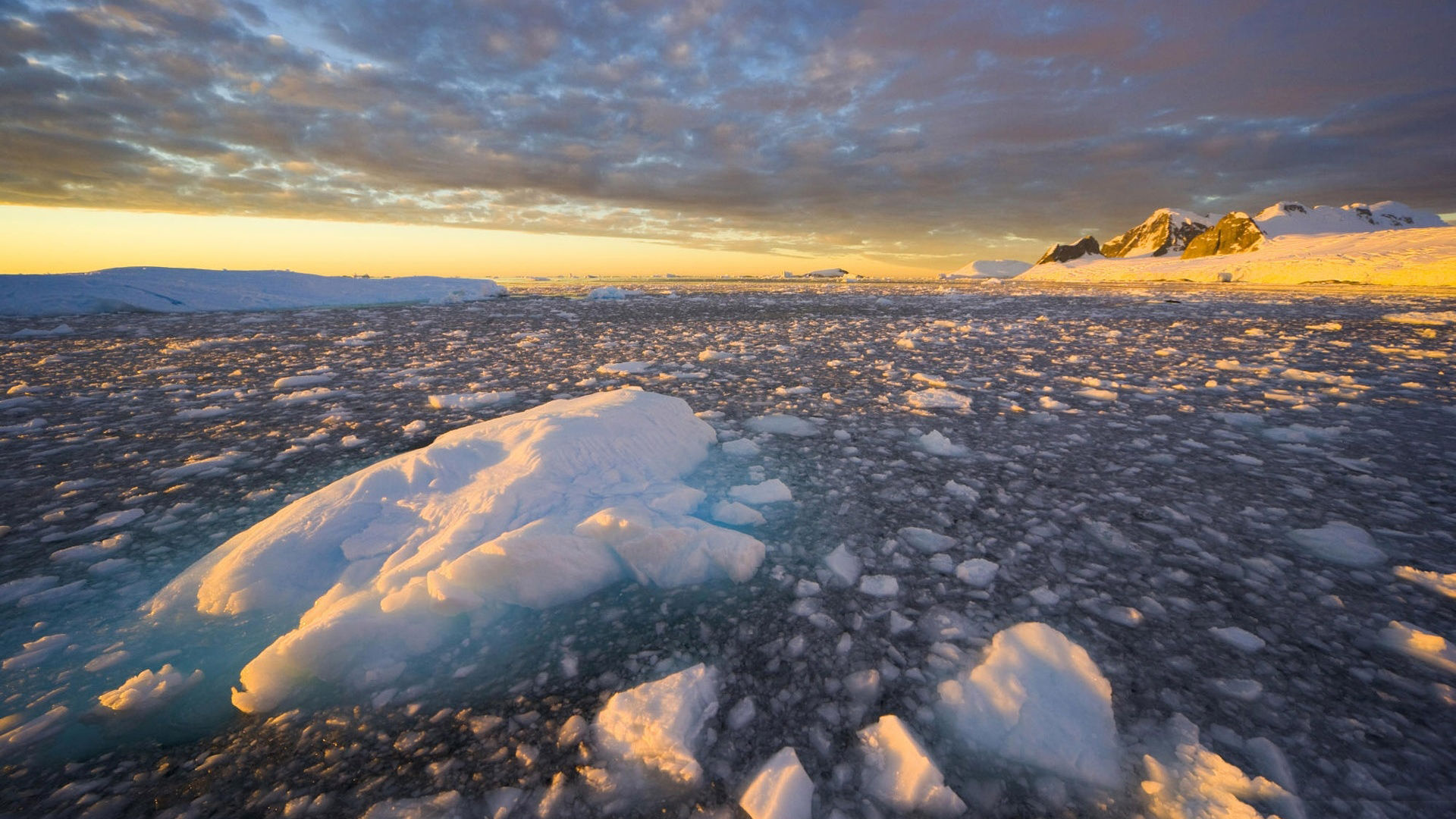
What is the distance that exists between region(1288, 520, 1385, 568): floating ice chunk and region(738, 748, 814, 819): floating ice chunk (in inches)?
77.3

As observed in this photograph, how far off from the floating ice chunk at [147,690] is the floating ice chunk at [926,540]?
2.04 m

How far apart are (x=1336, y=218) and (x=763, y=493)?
78.2m

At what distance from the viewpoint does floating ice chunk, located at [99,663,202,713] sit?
1200 mm

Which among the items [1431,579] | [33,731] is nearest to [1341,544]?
[1431,579]

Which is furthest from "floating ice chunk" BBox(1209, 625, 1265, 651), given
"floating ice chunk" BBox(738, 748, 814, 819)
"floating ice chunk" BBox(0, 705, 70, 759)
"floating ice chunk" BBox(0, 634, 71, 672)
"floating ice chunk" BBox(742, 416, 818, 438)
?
"floating ice chunk" BBox(0, 634, 71, 672)

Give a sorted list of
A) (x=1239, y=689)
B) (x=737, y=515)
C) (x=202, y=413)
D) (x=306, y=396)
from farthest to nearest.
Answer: (x=306, y=396) < (x=202, y=413) < (x=737, y=515) < (x=1239, y=689)

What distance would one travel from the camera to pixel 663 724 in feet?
3.63

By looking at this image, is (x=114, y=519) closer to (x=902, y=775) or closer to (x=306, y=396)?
(x=306, y=396)

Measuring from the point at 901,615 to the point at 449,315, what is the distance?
12.3 meters

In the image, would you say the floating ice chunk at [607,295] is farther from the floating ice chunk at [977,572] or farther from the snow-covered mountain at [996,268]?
the snow-covered mountain at [996,268]

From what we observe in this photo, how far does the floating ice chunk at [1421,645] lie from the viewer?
126 cm

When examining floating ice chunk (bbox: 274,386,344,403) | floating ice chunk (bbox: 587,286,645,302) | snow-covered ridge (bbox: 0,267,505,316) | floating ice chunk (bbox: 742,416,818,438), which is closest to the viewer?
floating ice chunk (bbox: 742,416,818,438)

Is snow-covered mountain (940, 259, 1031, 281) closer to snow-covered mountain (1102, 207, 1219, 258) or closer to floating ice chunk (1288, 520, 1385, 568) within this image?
snow-covered mountain (1102, 207, 1219, 258)

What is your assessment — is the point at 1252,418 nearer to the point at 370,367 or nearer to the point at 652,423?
the point at 652,423
